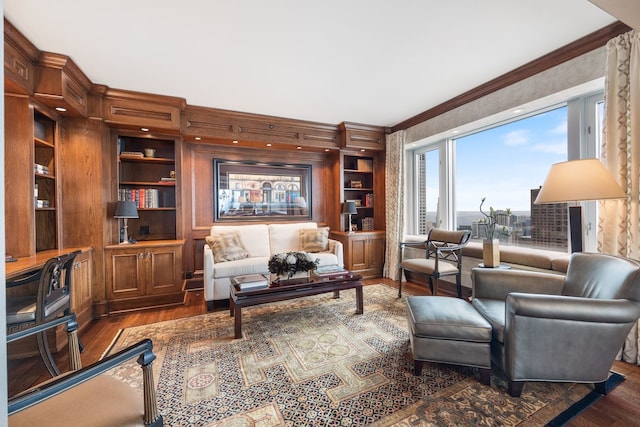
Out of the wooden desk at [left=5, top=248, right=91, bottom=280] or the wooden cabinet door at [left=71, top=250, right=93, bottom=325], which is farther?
the wooden cabinet door at [left=71, top=250, right=93, bottom=325]

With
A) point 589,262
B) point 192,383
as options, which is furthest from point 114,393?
point 589,262

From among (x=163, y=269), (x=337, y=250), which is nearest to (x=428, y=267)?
(x=337, y=250)

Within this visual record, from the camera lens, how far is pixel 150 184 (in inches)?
147

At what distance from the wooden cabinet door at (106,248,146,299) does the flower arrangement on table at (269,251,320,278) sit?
174 centimetres

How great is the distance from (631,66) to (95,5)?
12.9 feet

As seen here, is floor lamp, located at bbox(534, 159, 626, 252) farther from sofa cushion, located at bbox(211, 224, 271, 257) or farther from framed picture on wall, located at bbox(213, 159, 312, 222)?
framed picture on wall, located at bbox(213, 159, 312, 222)

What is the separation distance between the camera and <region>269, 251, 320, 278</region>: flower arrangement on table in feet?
9.58

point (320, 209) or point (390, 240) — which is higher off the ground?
point (320, 209)

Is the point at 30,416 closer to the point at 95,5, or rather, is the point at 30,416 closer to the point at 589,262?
the point at 95,5

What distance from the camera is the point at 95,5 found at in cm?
193

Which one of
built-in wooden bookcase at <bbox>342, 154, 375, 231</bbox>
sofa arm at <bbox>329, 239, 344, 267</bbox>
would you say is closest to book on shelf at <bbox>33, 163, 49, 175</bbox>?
sofa arm at <bbox>329, 239, 344, 267</bbox>

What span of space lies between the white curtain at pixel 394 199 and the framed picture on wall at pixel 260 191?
1416 mm

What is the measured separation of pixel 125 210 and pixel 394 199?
12.7 feet

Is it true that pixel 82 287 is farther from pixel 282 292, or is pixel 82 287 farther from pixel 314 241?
pixel 314 241
